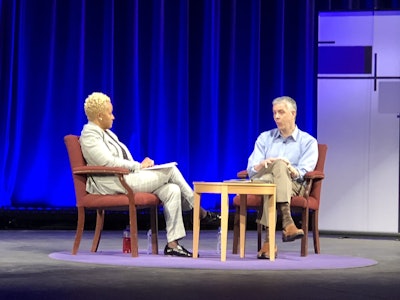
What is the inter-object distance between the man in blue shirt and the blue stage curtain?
2.42m

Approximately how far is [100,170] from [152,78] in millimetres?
2966

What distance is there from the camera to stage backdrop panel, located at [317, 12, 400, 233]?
26.3 feet

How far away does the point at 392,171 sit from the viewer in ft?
26.3

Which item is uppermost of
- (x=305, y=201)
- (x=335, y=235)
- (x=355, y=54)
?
(x=355, y=54)

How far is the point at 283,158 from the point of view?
5762mm

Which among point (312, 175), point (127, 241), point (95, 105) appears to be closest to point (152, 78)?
point (95, 105)

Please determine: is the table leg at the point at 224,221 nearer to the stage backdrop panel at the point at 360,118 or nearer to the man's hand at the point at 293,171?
the man's hand at the point at 293,171

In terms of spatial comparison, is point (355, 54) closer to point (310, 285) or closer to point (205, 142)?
point (205, 142)

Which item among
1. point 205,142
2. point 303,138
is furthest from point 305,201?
point 205,142

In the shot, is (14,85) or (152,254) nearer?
(152,254)

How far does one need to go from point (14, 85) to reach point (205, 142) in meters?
1.88

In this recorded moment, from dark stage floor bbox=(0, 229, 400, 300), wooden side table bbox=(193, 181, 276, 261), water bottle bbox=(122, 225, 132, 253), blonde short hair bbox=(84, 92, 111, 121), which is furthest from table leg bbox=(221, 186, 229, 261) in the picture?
blonde short hair bbox=(84, 92, 111, 121)

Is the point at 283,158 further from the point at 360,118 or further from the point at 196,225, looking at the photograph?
the point at 360,118

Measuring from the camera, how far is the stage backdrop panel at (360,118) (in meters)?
8.01
